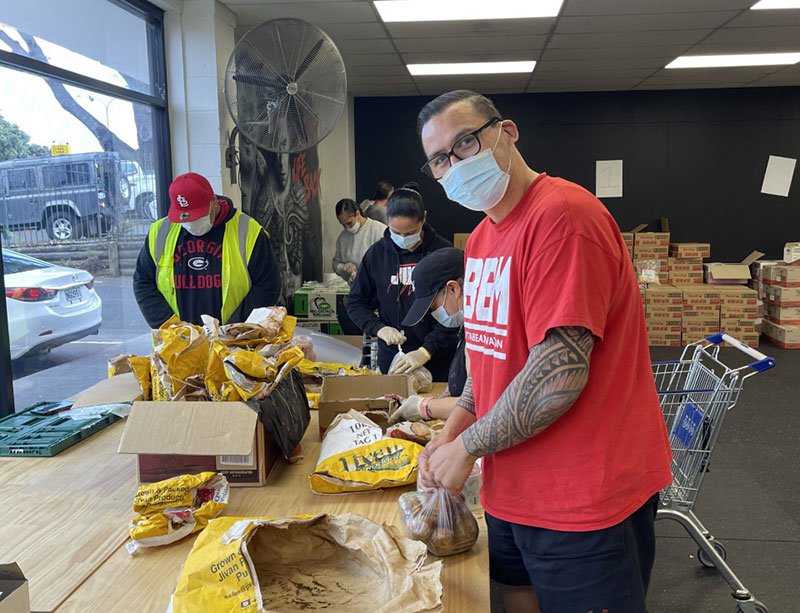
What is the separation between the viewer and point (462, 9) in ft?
14.5

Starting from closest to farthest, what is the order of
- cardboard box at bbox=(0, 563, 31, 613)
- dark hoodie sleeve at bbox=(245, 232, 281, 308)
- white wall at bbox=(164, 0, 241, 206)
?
cardboard box at bbox=(0, 563, 31, 613) → dark hoodie sleeve at bbox=(245, 232, 281, 308) → white wall at bbox=(164, 0, 241, 206)

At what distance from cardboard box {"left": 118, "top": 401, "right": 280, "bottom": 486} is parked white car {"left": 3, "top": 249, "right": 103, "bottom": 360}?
60.5 inches

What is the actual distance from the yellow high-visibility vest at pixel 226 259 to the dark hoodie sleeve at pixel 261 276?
22 millimetres

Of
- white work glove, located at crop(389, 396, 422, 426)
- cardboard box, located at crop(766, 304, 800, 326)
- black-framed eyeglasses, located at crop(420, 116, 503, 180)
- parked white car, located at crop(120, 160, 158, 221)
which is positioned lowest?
cardboard box, located at crop(766, 304, 800, 326)

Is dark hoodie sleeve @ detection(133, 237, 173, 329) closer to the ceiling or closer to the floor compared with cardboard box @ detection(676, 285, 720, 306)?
closer to the ceiling

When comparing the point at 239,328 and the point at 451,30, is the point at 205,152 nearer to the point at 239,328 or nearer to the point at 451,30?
the point at 451,30

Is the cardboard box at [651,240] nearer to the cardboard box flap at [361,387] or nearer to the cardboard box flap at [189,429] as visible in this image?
the cardboard box flap at [361,387]

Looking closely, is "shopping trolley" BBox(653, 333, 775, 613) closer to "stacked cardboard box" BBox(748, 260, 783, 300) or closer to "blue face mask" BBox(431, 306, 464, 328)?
"blue face mask" BBox(431, 306, 464, 328)

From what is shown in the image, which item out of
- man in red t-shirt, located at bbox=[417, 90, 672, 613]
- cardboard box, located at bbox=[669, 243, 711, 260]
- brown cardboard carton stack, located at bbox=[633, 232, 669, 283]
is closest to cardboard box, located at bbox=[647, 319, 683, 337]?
brown cardboard carton stack, located at bbox=[633, 232, 669, 283]

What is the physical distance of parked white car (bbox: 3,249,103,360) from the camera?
2.74 metres

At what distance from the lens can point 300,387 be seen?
193cm

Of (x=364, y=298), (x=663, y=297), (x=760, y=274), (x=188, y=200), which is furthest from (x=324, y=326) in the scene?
(x=760, y=274)

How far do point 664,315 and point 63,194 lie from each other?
6.03m

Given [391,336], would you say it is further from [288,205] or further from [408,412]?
[288,205]
